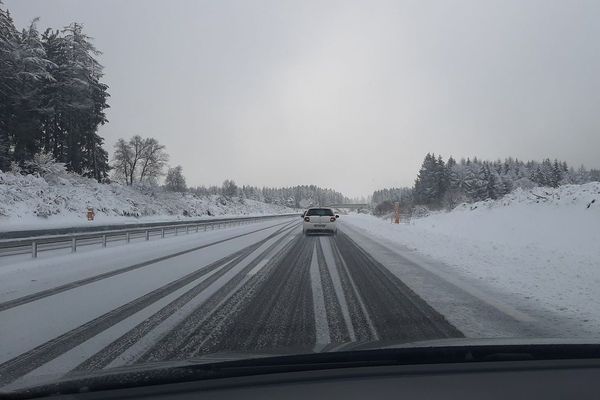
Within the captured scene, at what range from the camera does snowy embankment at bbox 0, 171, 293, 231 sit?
1289 inches

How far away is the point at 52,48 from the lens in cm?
5244

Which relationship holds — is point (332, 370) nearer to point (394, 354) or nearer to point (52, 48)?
point (394, 354)

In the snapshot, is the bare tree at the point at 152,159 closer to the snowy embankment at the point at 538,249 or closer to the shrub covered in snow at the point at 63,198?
the shrub covered in snow at the point at 63,198

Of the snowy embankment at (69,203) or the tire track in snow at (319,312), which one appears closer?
the tire track in snow at (319,312)

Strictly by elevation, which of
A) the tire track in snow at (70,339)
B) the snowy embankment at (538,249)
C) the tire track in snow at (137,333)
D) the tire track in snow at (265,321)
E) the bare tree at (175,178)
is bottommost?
the tire track in snow at (70,339)

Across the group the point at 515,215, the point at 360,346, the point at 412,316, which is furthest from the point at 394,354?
the point at 515,215

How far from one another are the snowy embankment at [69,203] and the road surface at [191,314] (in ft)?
69.5

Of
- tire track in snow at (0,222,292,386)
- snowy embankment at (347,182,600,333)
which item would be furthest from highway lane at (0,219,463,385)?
snowy embankment at (347,182,600,333)

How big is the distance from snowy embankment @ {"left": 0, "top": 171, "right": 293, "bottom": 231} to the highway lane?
2233 cm

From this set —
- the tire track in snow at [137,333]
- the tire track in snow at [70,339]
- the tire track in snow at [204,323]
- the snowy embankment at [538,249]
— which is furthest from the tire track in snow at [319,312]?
the snowy embankment at [538,249]

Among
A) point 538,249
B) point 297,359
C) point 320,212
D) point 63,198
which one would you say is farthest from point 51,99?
point 297,359

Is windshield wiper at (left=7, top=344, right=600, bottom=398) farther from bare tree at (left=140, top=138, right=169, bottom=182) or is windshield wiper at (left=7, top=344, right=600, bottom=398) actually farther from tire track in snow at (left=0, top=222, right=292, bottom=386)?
bare tree at (left=140, top=138, right=169, bottom=182)

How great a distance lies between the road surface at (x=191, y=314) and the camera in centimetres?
512

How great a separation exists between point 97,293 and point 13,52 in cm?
4080
